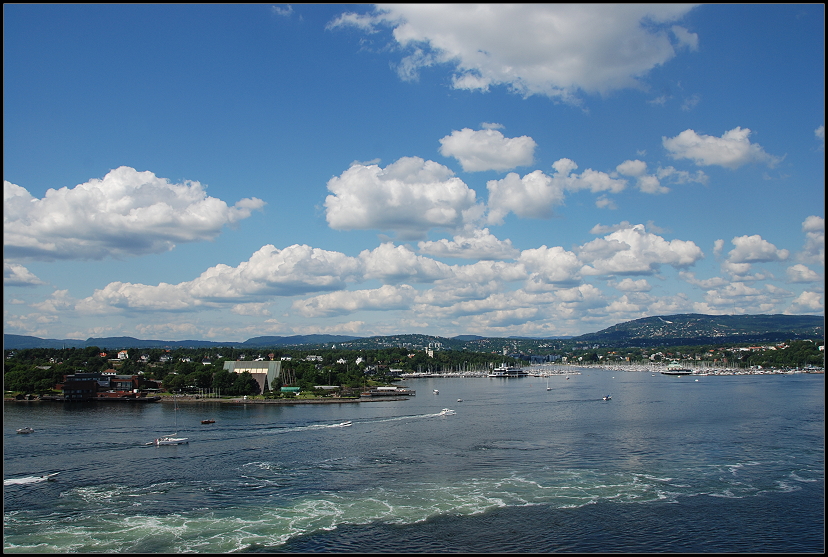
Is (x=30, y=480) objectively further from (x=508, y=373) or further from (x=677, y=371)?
(x=677, y=371)

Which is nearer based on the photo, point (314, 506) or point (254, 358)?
point (314, 506)

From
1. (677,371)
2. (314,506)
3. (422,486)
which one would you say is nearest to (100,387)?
(314,506)

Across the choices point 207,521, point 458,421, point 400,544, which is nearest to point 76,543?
point 207,521

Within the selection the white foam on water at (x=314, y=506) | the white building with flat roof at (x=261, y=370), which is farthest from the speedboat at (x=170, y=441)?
the white building with flat roof at (x=261, y=370)

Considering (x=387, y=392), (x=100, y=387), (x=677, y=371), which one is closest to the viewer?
(x=100, y=387)

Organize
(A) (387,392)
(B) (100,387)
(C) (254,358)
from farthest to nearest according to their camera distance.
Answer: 1. (C) (254,358)
2. (A) (387,392)
3. (B) (100,387)

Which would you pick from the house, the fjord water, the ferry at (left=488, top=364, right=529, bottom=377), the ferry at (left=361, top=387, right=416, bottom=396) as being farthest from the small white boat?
the ferry at (left=488, top=364, right=529, bottom=377)

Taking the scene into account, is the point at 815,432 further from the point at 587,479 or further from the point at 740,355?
the point at 740,355

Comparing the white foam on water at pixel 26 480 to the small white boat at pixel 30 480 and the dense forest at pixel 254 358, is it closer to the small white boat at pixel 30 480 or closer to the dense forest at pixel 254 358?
the small white boat at pixel 30 480
